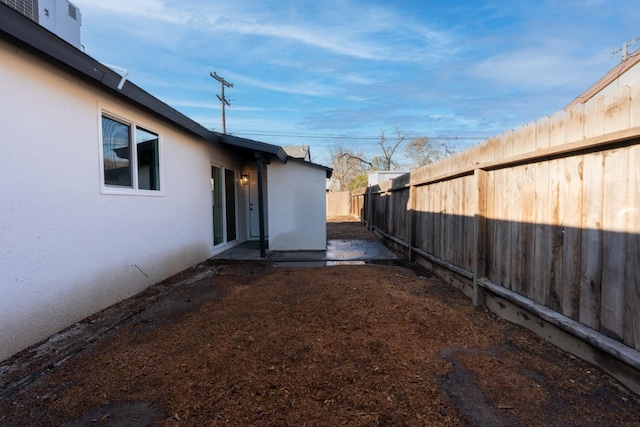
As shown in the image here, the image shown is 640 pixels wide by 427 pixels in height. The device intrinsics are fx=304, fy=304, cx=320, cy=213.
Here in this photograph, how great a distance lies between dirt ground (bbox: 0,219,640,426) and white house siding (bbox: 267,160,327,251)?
4242 millimetres

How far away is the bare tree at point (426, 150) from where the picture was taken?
32.8m

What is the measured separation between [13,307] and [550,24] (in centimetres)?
1249

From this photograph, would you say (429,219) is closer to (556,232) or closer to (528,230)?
(528,230)

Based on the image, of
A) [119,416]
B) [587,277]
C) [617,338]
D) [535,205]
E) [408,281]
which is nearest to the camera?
[119,416]

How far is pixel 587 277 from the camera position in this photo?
2352 mm

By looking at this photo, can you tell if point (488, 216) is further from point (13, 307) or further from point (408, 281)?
point (13, 307)

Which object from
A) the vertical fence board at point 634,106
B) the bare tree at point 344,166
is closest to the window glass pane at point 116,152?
the vertical fence board at point 634,106

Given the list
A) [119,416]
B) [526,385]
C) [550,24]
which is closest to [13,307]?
[119,416]

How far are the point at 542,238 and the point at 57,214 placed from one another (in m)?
4.88

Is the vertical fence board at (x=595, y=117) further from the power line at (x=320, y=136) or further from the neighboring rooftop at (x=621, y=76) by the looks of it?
the power line at (x=320, y=136)

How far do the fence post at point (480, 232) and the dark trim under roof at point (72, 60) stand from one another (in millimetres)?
4688

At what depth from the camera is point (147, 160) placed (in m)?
5.12

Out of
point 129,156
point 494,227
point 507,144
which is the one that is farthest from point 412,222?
point 129,156

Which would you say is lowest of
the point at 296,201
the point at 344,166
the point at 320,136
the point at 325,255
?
the point at 325,255
